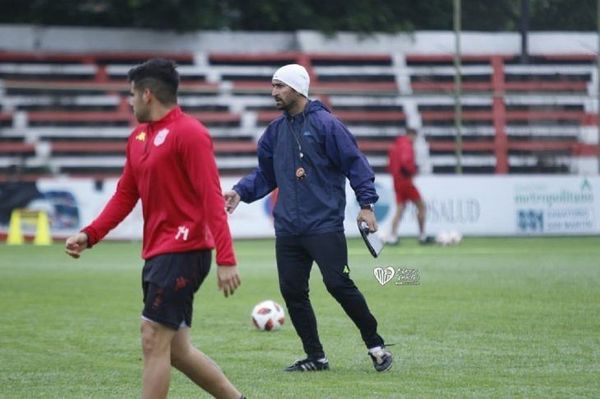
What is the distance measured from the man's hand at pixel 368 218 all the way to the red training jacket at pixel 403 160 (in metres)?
16.8

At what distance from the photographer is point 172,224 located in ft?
23.9

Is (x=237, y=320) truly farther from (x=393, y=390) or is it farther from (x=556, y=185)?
(x=556, y=185)

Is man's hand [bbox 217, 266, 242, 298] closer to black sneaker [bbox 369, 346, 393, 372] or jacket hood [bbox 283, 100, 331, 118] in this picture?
black sneaker [bbox 369, 346, 393, 372]

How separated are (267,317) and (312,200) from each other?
2.83m

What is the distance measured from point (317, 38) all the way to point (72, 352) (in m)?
27.7

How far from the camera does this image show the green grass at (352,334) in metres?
9.28

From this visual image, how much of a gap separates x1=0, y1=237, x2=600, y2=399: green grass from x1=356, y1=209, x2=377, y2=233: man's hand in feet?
Result: 3.33

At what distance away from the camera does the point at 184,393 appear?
359 inches

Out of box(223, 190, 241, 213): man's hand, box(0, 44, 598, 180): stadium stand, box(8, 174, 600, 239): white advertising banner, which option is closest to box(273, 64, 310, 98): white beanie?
box(223, 190, 241, 213): man's hand

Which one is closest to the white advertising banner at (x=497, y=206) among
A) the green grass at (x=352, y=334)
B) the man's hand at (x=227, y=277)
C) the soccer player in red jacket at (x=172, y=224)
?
the green grass at (x=352, y=334)

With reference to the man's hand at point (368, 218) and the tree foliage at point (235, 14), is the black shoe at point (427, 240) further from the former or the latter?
the man's hand at point (368, 218)

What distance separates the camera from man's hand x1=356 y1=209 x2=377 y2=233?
9.88 m

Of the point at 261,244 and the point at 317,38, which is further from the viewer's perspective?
the point at 317,38

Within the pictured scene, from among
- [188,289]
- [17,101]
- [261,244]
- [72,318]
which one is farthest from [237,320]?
[17,101]
